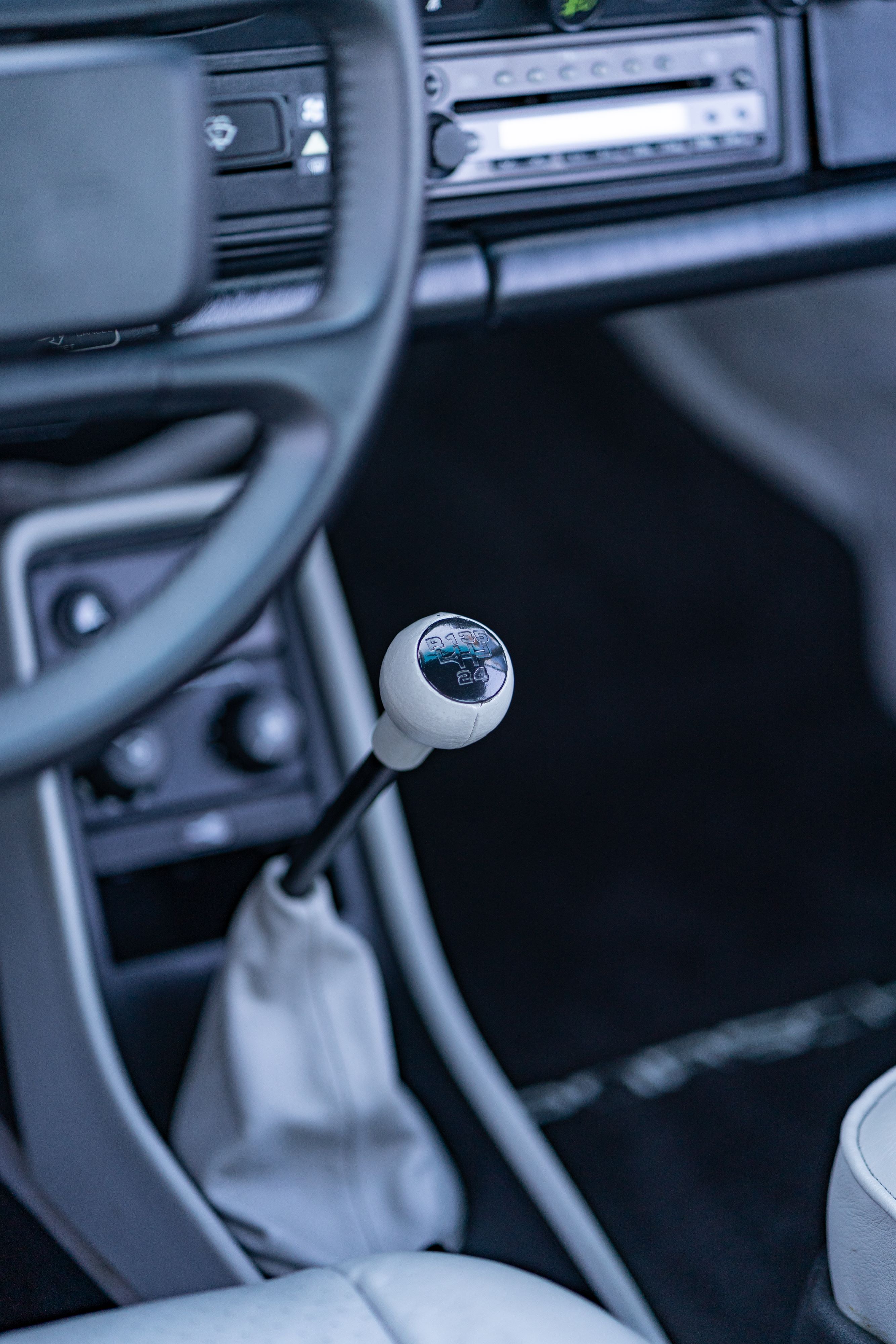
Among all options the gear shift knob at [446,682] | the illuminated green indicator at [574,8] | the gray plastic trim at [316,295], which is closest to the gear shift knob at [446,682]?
the gear shift knob at [446,682]

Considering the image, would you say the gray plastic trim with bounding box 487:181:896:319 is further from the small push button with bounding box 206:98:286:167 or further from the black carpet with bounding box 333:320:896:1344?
the black carpet with bounding box 333:320:896:1344

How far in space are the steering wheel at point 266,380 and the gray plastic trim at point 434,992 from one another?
1.48ft

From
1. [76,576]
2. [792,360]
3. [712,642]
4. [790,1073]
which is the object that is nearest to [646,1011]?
[790,1073]

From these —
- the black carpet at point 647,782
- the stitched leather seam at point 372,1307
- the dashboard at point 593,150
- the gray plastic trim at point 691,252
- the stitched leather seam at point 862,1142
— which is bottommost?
the black carpet at point 647,782

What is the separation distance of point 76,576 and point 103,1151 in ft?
1.42

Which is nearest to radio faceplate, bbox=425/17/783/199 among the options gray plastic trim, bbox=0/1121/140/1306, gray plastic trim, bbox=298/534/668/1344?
gray plastic trim, bbox=298/534/668/1344

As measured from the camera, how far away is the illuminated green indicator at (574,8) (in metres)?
0.70

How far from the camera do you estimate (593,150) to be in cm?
74

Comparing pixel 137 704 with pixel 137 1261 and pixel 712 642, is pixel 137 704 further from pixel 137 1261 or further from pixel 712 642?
pixel 712 642

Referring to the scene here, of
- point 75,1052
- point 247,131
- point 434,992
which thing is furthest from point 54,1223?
point 247,131

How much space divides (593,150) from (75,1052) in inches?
27.2

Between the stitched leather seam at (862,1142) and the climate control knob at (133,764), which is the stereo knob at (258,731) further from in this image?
the stitched leather seam at (862,1142)

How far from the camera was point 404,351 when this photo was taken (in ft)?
1.82

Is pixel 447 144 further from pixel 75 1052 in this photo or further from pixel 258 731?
pixel 75 1052
